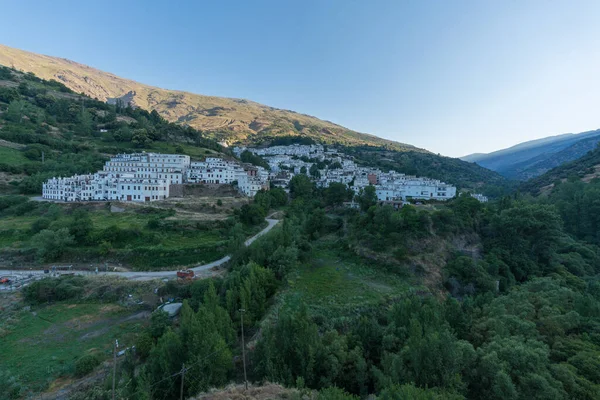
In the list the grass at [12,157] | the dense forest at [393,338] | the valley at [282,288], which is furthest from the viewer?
the grass at [12,157]

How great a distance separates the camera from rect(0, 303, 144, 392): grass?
18234 mm

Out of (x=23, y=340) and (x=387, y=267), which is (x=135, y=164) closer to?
(x=23, y=340)

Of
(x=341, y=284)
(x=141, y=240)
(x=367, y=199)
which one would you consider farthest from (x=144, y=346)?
(x=367, y=199)

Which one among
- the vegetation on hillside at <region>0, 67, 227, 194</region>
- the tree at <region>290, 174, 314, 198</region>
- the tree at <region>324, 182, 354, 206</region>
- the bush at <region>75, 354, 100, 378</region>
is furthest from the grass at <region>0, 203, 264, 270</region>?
→ the tree at <region>290, 174, 314, 198</region>

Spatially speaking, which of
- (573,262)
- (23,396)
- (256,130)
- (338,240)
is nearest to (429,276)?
(338,240)

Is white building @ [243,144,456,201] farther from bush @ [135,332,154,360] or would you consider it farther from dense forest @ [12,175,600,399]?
bush @ [135,332,154,360]

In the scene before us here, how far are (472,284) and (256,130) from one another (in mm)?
179278

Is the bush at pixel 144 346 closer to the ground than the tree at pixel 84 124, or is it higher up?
closer to the ground

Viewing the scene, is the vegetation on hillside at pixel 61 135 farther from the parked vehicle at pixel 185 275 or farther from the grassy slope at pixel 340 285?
the grassy slope at pixel 340 285

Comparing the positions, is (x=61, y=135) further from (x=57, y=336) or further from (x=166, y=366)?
(x=166, y=366)

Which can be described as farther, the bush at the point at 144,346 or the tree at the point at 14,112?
the tree at the point at 14,112

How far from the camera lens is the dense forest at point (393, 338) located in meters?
12.4

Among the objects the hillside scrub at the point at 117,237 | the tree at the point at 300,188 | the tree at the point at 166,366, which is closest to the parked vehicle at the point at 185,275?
the hillside scrub at the point at 117,237

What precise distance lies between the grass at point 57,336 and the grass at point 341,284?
14.6 metres
